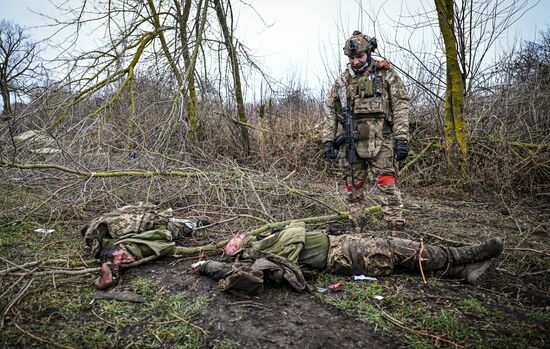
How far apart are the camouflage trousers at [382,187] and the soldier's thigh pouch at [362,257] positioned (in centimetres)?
93

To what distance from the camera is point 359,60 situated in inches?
130

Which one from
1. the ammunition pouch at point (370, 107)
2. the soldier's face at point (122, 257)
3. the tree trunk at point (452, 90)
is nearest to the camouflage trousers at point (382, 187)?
the ammunition pouch at point (370, 107)

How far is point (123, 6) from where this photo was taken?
508cm

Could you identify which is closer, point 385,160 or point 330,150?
point 385,160

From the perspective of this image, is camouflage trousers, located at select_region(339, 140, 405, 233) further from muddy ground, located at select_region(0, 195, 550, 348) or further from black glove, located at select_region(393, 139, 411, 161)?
muddy ground, located at select_region(0, 195, 550, 348)

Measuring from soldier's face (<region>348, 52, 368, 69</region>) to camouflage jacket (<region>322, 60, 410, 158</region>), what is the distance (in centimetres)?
8

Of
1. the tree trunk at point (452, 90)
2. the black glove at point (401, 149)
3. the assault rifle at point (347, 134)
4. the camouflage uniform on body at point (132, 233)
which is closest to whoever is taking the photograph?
the camouflage uniform on body at point (132, 233)

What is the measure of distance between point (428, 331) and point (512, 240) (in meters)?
2.04

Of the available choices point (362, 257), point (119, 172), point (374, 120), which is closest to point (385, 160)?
point (374, 120)

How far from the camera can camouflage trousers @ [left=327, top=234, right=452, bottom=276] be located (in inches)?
91.4

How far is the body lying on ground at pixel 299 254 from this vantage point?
217cm

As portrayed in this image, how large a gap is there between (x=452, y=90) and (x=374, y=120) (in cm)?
267

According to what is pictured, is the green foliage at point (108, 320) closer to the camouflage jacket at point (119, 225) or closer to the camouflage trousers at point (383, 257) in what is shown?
A: the camouflage jacket at point (119, 225)

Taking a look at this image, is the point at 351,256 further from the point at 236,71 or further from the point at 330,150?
the point at 236,71
